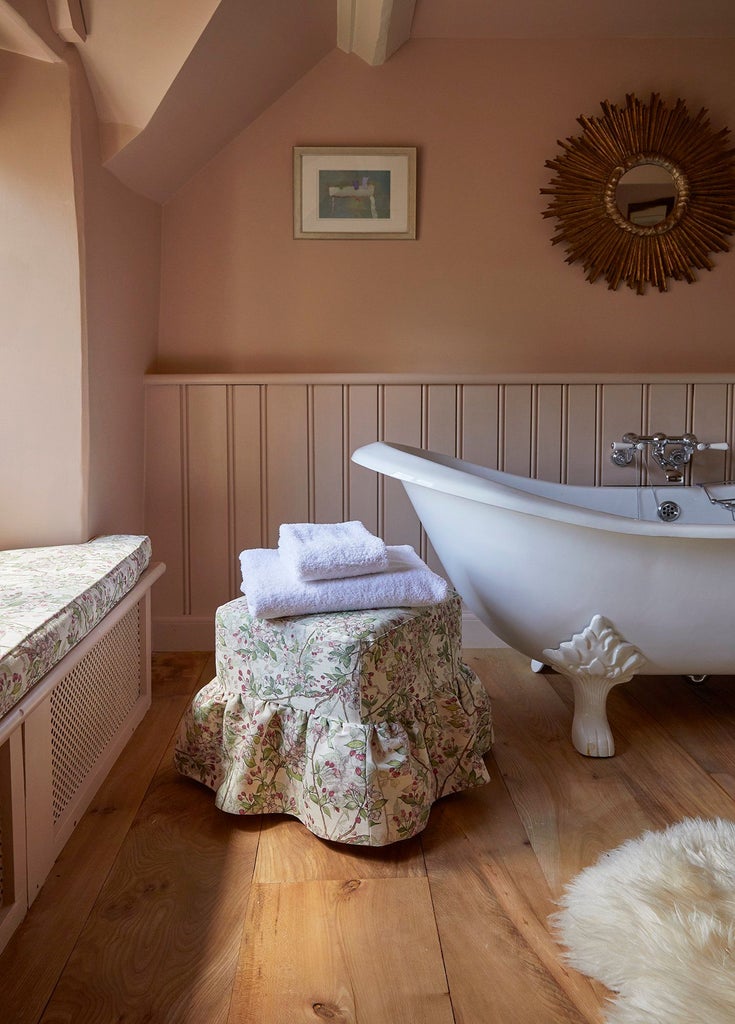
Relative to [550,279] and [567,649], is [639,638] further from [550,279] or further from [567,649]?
[550,279]

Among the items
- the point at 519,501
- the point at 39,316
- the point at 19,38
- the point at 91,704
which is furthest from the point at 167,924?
the point at 19,38

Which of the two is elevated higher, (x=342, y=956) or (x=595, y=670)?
(x=595, y=670)

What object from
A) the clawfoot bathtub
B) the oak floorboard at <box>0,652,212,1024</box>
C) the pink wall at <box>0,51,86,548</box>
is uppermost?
the pink wall at <box>0,51,86,548</box>

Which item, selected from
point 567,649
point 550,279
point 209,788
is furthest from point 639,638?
point 550,279

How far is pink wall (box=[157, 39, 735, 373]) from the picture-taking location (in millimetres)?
2930

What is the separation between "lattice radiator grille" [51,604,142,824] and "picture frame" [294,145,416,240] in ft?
4.86

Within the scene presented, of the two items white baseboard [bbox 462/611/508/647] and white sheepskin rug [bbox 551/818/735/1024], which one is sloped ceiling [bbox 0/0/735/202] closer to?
white baseboard [bbox 462/611/508/647]

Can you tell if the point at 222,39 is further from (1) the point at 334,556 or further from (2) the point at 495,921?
(2) the point at 495,921

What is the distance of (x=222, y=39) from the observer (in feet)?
7.51

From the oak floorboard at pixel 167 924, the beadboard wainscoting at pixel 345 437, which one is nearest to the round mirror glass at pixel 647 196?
the beadboard wainscoting at pixel 345 437

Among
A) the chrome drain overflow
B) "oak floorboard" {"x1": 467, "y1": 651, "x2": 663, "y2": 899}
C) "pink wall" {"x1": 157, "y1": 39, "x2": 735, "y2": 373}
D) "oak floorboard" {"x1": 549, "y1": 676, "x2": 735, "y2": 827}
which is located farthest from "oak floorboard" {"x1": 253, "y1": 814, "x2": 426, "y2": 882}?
"pink wall" {"x1": 157, "y1": 39, "x2": 735, "y2": 373}

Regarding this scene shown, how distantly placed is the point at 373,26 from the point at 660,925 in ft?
8.26

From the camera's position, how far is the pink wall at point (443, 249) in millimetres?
2930

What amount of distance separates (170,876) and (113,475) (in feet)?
4.31
